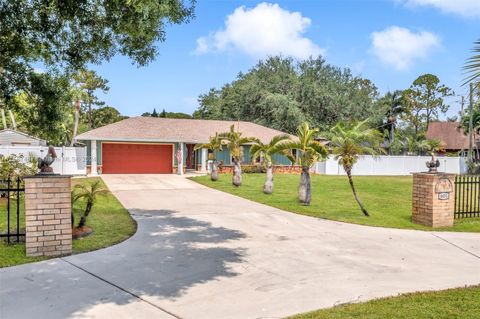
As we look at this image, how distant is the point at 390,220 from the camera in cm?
1093

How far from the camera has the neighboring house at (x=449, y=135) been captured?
46.1 m

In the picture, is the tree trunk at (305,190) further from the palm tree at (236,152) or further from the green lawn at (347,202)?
the palm tree at (236,152)

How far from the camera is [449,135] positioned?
47594mm

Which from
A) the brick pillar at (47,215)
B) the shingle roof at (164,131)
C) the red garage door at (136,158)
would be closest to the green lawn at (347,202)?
the brick pillar at (47,215)

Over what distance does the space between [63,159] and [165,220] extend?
1446 centimetres

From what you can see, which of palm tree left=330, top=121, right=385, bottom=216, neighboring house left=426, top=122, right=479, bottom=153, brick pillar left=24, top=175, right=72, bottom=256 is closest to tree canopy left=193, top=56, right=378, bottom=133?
neighboring house left=426, top=122, right=479, bottom=153

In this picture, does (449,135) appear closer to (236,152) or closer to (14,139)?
(236,152)

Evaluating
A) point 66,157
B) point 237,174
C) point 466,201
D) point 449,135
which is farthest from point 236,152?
point 449,135

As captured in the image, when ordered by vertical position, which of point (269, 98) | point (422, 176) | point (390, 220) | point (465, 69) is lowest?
point (390, 220)

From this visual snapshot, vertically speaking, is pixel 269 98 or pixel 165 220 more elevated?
pixel 269 98

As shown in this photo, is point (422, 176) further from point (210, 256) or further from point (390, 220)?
point (210, 256)

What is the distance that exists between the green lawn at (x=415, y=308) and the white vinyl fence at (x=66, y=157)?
1849 centimetres

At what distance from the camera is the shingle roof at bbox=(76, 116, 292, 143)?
26219 mm

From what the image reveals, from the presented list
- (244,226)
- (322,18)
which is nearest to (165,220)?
(244,226)
